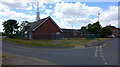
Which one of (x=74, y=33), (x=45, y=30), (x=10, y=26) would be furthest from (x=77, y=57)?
(x=10, y=26)

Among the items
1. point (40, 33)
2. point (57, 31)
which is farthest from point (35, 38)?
point (57, 31)

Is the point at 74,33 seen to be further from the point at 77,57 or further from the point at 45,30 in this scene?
the point at 77,57

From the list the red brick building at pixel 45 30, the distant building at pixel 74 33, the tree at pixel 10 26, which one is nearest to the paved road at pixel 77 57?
the red brick building at pixel 45 30

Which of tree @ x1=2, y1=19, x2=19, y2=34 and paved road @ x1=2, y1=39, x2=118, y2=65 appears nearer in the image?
paved road @ x1=2, y1=39, x2=118, y2=65

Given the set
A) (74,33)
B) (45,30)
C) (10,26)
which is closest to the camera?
(45,30)

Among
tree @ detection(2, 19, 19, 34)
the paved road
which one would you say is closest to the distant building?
the paved road

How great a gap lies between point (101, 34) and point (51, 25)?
32.0m

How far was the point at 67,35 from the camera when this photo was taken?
1127 inches

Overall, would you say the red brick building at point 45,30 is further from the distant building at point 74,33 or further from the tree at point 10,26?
the tree at point 10,26

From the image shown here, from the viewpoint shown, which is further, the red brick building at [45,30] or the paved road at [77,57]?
the red brick building at [45,30]

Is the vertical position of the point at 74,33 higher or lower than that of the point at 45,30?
lower

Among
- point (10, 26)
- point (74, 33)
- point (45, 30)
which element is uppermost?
point (10, 26)

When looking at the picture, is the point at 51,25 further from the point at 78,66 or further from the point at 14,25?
the point at 14,25

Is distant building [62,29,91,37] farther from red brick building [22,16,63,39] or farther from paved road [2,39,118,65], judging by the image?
paved road [2,39,118,65]
